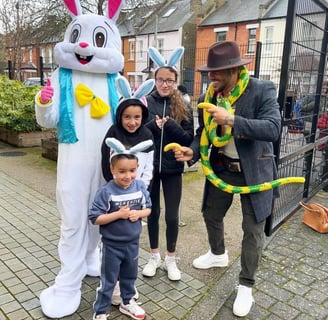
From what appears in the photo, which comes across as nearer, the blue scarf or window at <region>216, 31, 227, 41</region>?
the blue scarf

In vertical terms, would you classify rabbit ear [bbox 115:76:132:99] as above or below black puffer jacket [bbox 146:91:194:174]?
above

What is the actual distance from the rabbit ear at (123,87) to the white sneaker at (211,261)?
1.80 metres

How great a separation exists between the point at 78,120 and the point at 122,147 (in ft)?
1.63

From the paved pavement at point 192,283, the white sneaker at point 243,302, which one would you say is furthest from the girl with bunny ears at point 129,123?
the white sneaker at point 243,302

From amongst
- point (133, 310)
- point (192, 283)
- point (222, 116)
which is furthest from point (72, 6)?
point (192, 283)

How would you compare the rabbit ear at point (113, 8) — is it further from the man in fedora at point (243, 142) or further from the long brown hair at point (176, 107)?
the man in fedora at point (243, 142)

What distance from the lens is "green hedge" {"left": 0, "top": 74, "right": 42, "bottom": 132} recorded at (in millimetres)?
8297

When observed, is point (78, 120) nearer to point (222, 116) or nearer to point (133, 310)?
point (222, 116)

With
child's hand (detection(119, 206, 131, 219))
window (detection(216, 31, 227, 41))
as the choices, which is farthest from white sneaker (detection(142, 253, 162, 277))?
window (detection(216, 31, 227, 41))

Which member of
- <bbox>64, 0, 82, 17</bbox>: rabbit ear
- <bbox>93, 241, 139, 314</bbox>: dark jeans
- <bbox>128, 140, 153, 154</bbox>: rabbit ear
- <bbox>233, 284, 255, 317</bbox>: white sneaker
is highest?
<bbox>64, 0, 82, 17</bbox>: rabbit ear

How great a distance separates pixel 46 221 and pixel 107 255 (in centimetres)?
230

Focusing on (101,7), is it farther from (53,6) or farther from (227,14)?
(227,14)

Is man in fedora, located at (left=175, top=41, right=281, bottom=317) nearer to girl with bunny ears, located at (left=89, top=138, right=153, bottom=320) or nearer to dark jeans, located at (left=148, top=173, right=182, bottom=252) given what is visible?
dark jeans, located at (left=148, top=173, right=182, bottom=252)

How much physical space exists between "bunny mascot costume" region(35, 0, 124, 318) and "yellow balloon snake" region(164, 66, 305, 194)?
0.59 m
